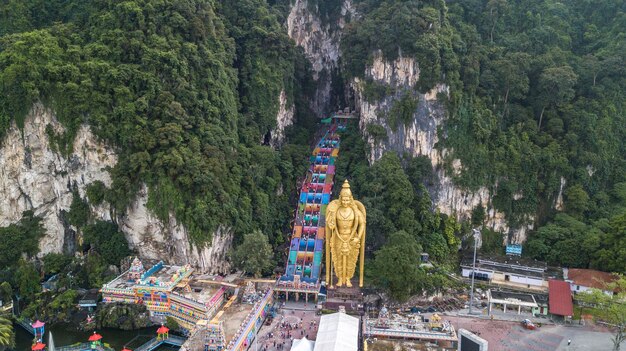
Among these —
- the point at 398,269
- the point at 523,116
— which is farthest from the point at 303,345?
the point at 523,116

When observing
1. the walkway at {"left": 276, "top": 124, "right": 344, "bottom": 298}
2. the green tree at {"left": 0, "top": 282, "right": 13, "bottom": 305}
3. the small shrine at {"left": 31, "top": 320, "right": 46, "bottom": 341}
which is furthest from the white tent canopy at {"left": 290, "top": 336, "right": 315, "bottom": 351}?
the green tree at {"left": 0, "top": 282, "right": 13, "bottom": 305}

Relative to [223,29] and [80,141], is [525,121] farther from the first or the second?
[80,141]

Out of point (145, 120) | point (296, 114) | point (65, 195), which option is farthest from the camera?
point (296, 114)

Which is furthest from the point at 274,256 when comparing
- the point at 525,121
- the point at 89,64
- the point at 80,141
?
the point at 525,121

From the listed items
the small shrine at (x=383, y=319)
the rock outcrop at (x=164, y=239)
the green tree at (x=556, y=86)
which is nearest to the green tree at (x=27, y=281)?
the rock outcrop at (x=164, y=239)

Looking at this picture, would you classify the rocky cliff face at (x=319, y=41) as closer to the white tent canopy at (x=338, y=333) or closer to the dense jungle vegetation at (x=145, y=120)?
the dense jungle vegetation at (x=145, y=120)

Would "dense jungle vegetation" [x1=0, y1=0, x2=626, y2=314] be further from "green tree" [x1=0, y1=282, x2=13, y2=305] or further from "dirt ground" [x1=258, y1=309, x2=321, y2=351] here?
"dirt ground" [x1=258, y1=309, x2=321, y2=351]

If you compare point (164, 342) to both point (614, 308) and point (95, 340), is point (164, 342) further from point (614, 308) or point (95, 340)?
point (614, 308)
